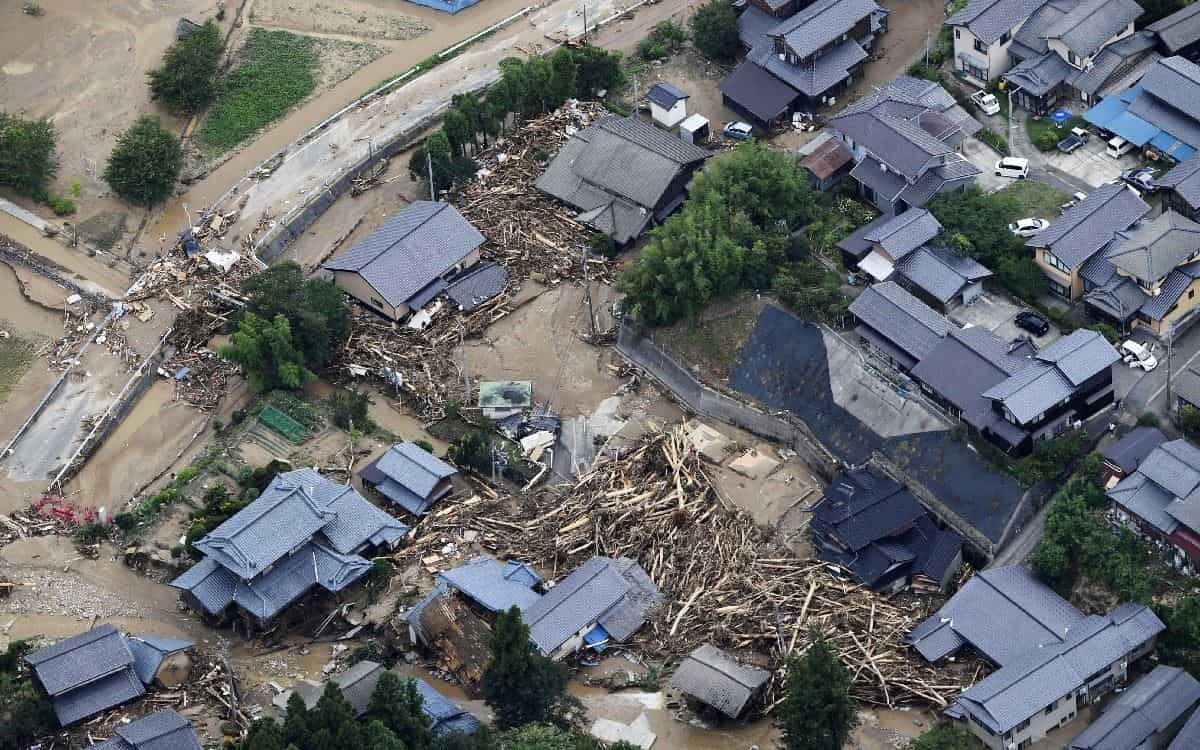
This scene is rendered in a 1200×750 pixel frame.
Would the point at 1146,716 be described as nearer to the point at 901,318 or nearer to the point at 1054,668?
the point at 1054,668

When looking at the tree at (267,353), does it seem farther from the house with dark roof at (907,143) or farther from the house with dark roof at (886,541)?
the house with dark roof at (907,143)

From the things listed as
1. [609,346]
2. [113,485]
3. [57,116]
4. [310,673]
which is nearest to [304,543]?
[310,673]

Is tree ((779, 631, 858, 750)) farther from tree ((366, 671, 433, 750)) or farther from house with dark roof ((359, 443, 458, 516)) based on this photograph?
house with dark roof ((359, 443, 458, 516))

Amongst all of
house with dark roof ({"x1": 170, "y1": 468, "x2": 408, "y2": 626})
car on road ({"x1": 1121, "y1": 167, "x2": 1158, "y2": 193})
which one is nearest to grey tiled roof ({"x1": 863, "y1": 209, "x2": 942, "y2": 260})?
car on road ({"x1": 1121, "y1": 167, "x2": 1158, "y2": 193})

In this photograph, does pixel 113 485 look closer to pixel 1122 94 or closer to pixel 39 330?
pixel 39 330

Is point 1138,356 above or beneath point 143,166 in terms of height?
beneath

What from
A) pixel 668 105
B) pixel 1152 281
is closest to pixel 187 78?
pixel 668 105
